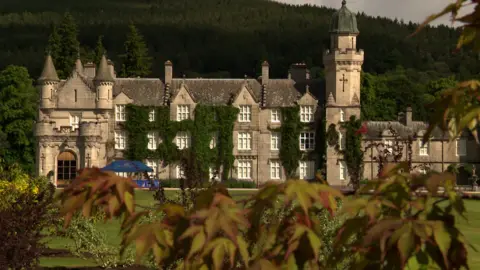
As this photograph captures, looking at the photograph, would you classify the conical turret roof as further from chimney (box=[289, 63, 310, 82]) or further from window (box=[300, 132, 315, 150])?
Answer: window (box=[300, 132, 315, 150])

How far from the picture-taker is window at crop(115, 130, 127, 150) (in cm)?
6266

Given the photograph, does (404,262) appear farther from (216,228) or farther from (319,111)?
(319,111)

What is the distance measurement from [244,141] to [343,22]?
8.61 m

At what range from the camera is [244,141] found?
208ft

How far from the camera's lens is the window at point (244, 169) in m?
63.2

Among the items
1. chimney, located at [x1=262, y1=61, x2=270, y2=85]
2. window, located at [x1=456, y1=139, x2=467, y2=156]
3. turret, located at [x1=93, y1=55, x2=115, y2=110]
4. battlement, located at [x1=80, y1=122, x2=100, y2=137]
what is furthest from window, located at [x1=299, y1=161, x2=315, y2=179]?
battlement, located at [x1=80, y1=122, x2=100, y2=137]

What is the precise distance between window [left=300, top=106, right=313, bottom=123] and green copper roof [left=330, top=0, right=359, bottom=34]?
15.1 ft

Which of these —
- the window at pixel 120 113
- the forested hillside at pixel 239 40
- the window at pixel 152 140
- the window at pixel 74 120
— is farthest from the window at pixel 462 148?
the forested hillside at pixel 239 40

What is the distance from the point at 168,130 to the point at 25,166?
10225 mm

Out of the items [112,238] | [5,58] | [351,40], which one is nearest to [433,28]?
[5,58]

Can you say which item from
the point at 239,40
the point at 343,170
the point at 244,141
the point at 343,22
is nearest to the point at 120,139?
the point at 244,141

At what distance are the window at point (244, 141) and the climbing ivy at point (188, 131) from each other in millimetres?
748

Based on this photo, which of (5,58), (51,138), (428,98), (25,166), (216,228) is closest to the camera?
(216,228)

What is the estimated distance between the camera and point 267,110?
62.9 m
